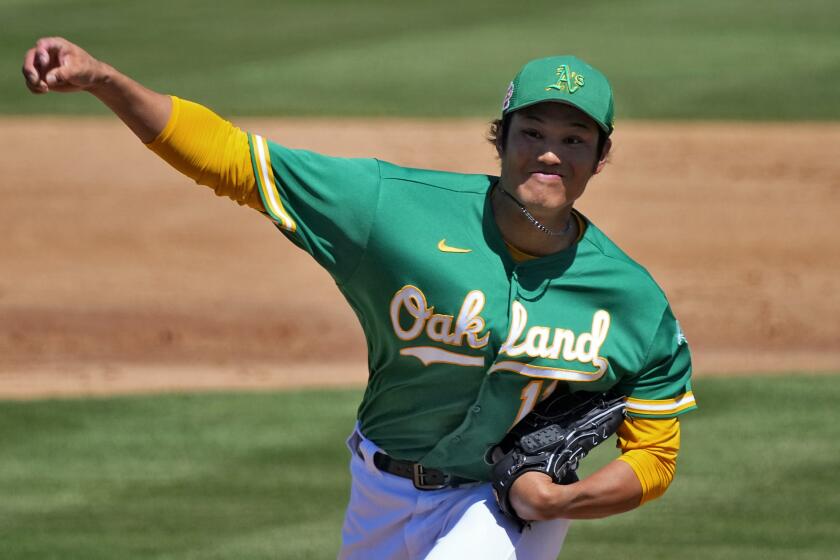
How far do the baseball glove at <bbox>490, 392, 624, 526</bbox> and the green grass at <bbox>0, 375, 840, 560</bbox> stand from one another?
2706 mm

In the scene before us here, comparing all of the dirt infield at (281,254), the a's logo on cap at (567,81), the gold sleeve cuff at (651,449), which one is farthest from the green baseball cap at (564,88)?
the dirt infield at (281,254)

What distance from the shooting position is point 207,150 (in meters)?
3.76

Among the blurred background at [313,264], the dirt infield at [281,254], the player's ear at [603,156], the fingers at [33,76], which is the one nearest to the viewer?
the fingers at [33,76]

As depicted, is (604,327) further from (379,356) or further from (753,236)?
(753,236)

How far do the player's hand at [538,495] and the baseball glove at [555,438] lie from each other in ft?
0.08

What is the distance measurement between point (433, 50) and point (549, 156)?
16.1 meters

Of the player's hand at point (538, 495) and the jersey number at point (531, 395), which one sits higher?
the jersey number at point (531, 395)

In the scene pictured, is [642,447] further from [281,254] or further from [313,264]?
[281,254]

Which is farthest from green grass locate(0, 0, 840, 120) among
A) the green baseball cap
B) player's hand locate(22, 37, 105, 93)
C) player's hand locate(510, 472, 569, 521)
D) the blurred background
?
player's hand locate(22, 37, 105, 93)

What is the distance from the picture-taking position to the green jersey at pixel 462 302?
12.7 feet

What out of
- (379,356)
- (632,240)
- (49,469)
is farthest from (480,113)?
(379,356)

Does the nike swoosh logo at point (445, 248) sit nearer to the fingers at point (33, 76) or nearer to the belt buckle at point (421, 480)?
the belt buckle at point (421, 480)

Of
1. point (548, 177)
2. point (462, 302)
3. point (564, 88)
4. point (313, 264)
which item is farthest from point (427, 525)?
point (313, 264)

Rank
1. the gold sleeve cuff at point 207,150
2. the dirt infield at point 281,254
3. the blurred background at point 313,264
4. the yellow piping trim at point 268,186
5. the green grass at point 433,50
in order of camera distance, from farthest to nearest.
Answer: the green grass at point 433,50 → the dirt infield at point 281,254 → the blurred background at point 313,264 → the yellow piping trim at point 268,186 → the gold sleeve cuff at point 207,150
